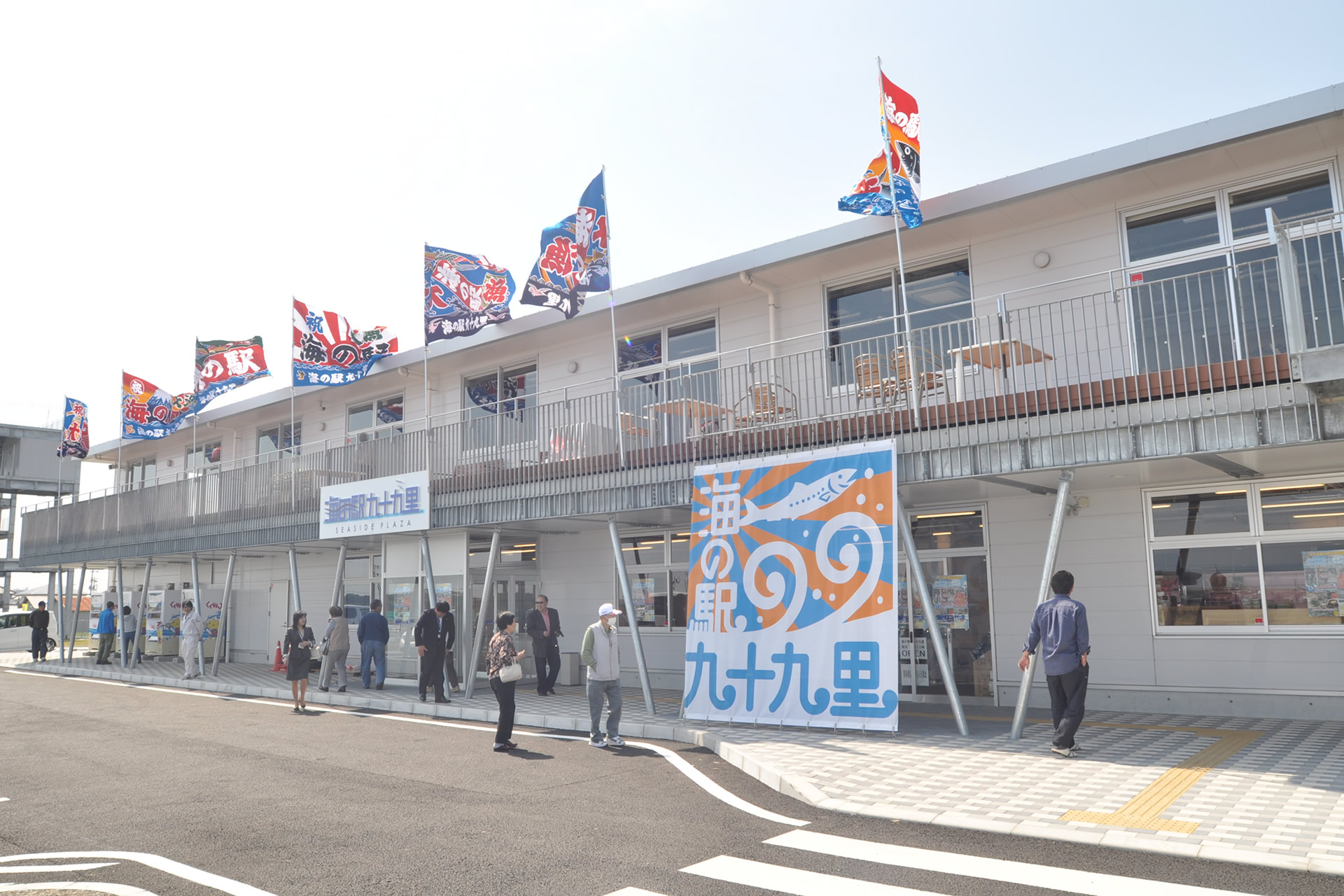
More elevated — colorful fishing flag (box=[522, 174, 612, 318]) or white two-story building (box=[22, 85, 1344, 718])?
colorful fishing flag (box=[522, 174, 612, 318])

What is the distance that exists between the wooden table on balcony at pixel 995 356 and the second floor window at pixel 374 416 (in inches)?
567

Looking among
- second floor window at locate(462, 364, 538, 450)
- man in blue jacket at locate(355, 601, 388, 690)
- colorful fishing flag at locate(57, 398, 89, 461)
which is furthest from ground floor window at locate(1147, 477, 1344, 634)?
colorful fishing flag at locate(57, 398, 89, 461)

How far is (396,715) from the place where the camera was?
1409 centimetres

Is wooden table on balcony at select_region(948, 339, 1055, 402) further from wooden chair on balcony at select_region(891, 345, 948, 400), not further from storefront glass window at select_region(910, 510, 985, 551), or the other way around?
storefront glass window at select_region(910, 510, 985, 551)

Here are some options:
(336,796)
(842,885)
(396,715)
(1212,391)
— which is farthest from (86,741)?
(1212,391)

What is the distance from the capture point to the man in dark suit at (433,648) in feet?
48.0

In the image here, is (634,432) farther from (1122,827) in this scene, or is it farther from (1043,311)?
(1122,827)

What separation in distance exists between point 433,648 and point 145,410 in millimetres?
15053

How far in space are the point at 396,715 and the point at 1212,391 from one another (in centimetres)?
1166

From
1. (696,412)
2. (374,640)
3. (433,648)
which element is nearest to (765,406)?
(696,412)

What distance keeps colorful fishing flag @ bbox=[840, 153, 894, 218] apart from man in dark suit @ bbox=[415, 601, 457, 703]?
8.88 metres

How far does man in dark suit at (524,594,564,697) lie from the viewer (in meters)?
15.2

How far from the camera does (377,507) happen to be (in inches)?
669

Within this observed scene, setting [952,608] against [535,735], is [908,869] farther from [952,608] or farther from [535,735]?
[952,608]
